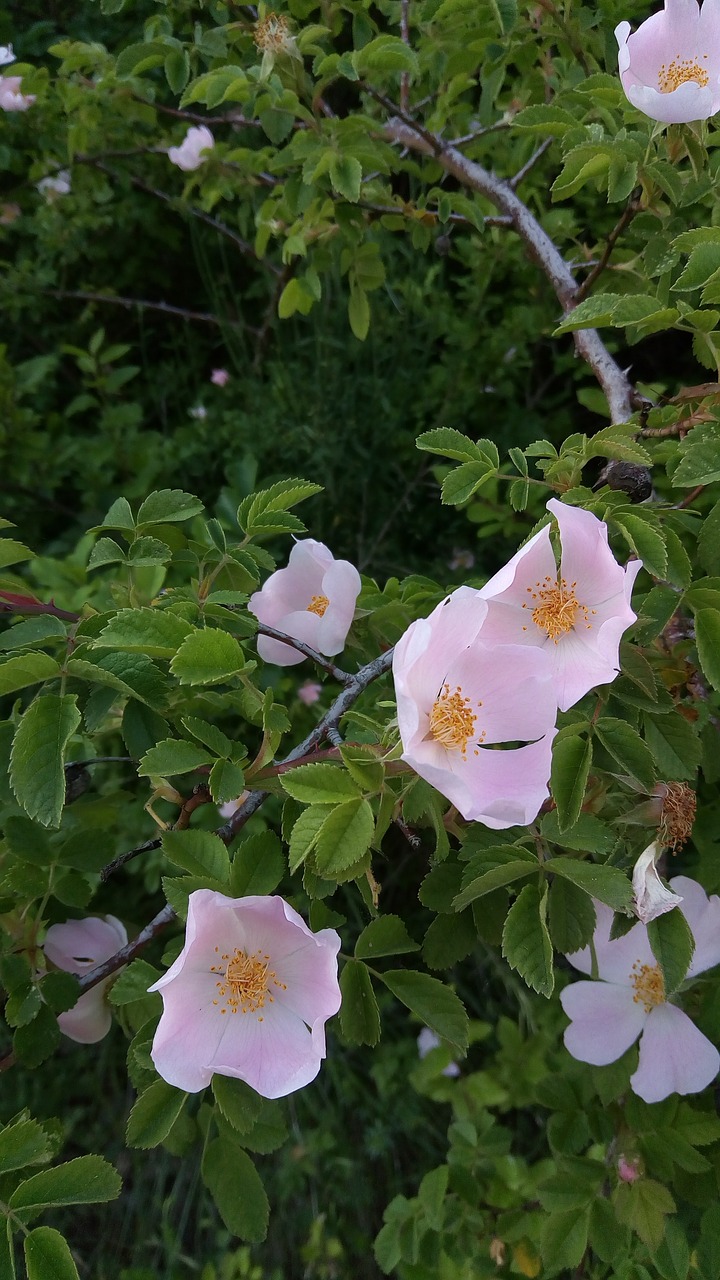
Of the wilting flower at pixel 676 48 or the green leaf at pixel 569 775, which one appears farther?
the wilting flower at pixel 676 48

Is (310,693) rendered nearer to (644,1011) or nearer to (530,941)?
(644,1011)

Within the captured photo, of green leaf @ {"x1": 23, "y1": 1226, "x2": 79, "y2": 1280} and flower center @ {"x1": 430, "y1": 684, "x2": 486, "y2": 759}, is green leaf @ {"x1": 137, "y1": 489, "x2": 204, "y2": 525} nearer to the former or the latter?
flower center @ {"x1": 430, "y1": 684, "x2": 486, "y2": 759}

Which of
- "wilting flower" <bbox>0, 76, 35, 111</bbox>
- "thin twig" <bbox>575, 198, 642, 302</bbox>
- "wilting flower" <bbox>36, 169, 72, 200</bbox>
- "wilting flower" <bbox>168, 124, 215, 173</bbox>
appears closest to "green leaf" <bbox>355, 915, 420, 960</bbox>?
"thin twig" <bbox>575, 198, 642, 302</bbox>

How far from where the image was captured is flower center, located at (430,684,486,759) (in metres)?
0.58

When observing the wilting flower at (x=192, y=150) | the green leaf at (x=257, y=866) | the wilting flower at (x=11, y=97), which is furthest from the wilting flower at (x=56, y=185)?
the green leaf at (x=257, y=866)

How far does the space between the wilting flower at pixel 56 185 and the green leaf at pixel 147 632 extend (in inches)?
78.2

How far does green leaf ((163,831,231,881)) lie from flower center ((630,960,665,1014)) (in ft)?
1.46

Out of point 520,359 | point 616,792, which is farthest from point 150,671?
point 520,359

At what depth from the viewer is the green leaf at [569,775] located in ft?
1.82

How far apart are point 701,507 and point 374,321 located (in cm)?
103

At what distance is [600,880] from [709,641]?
0.20 m

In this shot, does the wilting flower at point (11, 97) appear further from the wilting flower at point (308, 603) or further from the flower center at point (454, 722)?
the flower center at point (454, 722)

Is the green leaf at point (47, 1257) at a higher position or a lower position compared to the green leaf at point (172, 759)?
lower

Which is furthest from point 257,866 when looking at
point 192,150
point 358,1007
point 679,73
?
point 192,150
